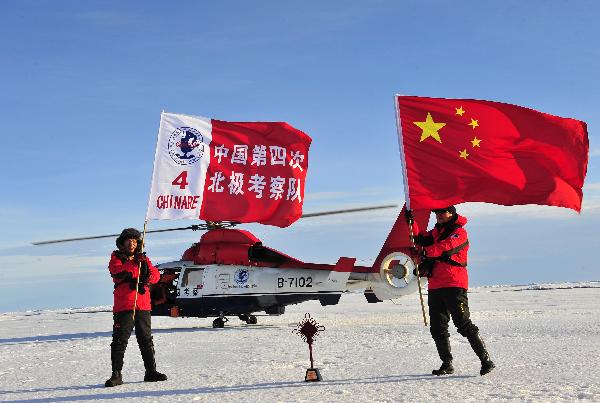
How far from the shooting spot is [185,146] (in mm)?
11578

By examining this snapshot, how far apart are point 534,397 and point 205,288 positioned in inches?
488

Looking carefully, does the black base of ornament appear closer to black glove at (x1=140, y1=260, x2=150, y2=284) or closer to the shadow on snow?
the shadow on snow

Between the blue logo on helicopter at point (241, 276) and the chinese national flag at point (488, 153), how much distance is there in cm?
910

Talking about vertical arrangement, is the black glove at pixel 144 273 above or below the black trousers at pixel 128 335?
above

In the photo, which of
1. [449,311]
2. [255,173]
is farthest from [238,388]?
[255,173]

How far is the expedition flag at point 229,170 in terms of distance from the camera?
1107 centimetres

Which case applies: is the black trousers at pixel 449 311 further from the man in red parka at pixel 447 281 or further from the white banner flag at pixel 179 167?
the white banner flag at pixel 179 167

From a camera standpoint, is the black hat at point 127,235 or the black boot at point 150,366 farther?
the black hat at point 127,235

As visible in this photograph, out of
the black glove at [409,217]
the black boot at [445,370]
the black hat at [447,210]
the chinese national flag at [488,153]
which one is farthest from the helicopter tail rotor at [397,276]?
the black boot at [445,370]

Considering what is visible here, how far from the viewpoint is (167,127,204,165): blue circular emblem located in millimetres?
11383

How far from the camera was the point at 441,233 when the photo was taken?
7605mm

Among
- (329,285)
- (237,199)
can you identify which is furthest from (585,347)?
(329,285)

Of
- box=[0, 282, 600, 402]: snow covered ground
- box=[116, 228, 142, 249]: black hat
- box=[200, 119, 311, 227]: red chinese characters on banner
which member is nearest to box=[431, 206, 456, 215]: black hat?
box=[0, 282, 600, 402]: snow covered ground

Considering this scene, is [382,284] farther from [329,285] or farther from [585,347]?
[585,347]
